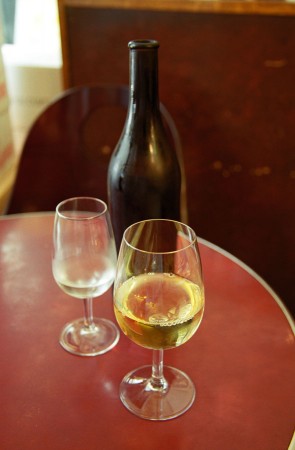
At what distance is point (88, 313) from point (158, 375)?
16 cm

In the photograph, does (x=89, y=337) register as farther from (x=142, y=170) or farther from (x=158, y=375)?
(x=142, y=170)

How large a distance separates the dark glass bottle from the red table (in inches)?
5.9

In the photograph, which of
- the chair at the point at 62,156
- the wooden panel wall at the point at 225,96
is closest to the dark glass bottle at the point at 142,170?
the chair at the point at 62,156

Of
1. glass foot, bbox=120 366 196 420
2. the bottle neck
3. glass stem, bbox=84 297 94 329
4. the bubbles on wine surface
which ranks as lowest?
glass foot, bbox=120 366 196 420

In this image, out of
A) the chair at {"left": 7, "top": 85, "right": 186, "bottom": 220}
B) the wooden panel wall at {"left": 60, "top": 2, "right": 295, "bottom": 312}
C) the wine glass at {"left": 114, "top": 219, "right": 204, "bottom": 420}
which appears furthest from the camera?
the wooden panel wall at {"left": 60, "top": 2, "right": 295, "bottom": 312}

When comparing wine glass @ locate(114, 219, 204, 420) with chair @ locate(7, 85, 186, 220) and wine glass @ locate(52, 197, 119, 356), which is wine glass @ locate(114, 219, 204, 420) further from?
chair @ locate(7, 85, 186, 220)

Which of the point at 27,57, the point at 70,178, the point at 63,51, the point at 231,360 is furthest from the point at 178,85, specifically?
the point at 231,360

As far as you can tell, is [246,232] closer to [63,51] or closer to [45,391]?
[63,51]

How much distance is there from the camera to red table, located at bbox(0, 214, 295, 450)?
0.56m

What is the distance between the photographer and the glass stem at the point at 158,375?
0.63 metres

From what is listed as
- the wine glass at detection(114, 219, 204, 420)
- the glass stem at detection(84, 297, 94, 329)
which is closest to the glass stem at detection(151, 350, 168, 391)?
the wine glass at detection(114, 219, 204, 420)

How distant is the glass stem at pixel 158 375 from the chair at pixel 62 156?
31.7 inches

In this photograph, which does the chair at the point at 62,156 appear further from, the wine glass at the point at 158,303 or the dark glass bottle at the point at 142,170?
the wine glass at the point at 158,303

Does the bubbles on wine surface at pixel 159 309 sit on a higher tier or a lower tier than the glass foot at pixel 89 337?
higher
